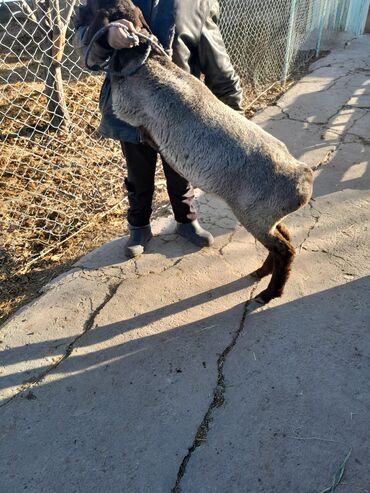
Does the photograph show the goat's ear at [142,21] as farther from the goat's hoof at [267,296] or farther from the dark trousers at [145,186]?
the goat's hoof at [267,296]

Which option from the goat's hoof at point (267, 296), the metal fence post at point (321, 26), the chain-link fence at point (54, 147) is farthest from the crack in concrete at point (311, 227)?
the metal fence post at point (321, 26)

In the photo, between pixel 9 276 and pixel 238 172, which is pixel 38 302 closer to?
pixel 9 276

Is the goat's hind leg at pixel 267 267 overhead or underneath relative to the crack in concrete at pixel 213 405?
overhead

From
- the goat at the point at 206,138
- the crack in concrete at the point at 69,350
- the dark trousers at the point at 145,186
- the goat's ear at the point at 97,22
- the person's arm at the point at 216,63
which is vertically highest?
the goat's ear at the point at 97,22

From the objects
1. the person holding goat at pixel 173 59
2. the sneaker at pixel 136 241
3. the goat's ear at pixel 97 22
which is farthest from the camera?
the sneaker at pixel 136 241

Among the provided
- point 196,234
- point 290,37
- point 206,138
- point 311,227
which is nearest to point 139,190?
point 196,234

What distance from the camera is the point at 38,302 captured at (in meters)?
2.74

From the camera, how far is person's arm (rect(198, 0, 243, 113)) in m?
2.35

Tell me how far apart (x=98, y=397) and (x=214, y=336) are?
0.76m

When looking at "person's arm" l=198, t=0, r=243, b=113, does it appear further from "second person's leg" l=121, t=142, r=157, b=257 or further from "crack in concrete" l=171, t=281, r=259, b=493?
"crack in concrete" l=171, t=281, r=259, b=493

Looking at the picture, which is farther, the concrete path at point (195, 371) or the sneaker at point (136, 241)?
the sneaker at point (136, 241)

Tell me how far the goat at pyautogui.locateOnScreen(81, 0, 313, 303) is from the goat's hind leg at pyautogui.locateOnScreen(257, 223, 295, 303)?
124 millimetres

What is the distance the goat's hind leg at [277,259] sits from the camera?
2.39 meters

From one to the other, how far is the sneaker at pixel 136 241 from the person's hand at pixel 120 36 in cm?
142
